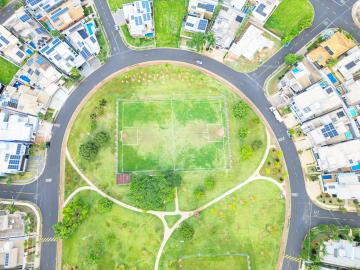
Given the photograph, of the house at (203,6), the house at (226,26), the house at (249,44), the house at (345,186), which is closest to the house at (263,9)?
the house at (249,44)

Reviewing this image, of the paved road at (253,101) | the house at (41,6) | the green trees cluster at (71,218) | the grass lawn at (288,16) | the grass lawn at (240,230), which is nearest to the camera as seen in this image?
the green trees cluster at (71,218)

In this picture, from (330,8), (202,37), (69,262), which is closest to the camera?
(69,262)

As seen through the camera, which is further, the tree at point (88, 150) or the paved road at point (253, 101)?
the paved road at point (253, 101)

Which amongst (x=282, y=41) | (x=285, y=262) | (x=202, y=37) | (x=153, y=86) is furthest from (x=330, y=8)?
(x=285, y=262)

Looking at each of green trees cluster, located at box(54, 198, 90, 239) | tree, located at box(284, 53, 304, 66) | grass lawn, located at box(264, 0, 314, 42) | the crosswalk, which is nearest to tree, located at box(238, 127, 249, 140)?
tree, located at box(284, 53, 304, 66)

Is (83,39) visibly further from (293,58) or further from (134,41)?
(293,58)

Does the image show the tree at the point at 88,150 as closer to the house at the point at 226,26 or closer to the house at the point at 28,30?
the house at the point at 28,30

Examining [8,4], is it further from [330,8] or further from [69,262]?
[330,8]
